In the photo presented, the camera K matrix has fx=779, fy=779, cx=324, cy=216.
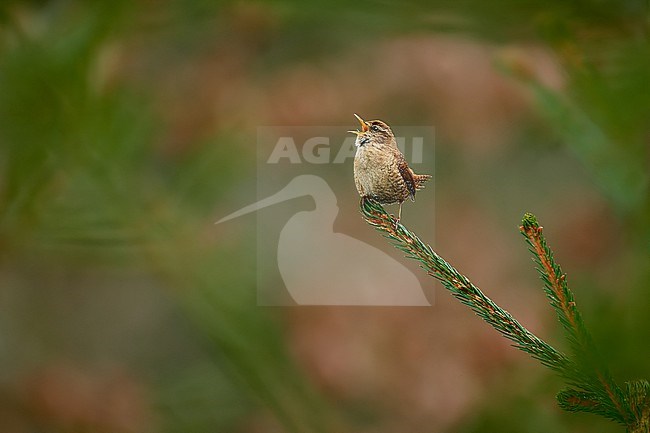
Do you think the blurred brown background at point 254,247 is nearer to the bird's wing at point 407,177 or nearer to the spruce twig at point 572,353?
the bird's wing at point 407,177

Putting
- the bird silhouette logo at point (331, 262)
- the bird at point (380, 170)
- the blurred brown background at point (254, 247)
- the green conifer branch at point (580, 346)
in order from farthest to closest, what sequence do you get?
the bird silhouette logo at point (331, 262) < the blurred brown background at point (254, 247) < the bird at point (380, 170) < the green conifer branch at point (580, 346)

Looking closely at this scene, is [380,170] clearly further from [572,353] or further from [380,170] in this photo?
[572,353]

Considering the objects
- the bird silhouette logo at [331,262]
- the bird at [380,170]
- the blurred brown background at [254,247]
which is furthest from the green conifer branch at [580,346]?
the bird silhouette logo at [331,262]

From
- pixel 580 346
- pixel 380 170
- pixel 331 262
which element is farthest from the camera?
pixel 331 262

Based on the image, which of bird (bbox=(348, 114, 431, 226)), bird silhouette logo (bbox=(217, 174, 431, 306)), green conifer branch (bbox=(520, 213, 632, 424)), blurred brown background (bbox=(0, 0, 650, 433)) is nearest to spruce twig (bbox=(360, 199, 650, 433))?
green conifer branch (bbox=(520, 213, 632, 424))

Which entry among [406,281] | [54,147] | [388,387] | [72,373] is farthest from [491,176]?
[54,147]

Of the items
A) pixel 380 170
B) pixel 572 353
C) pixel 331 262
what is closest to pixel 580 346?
pixel 572 353

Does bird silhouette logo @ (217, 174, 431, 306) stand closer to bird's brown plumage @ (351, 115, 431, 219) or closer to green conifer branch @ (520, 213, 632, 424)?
bird's brown plumage @ (351, 115, 431, 219)
